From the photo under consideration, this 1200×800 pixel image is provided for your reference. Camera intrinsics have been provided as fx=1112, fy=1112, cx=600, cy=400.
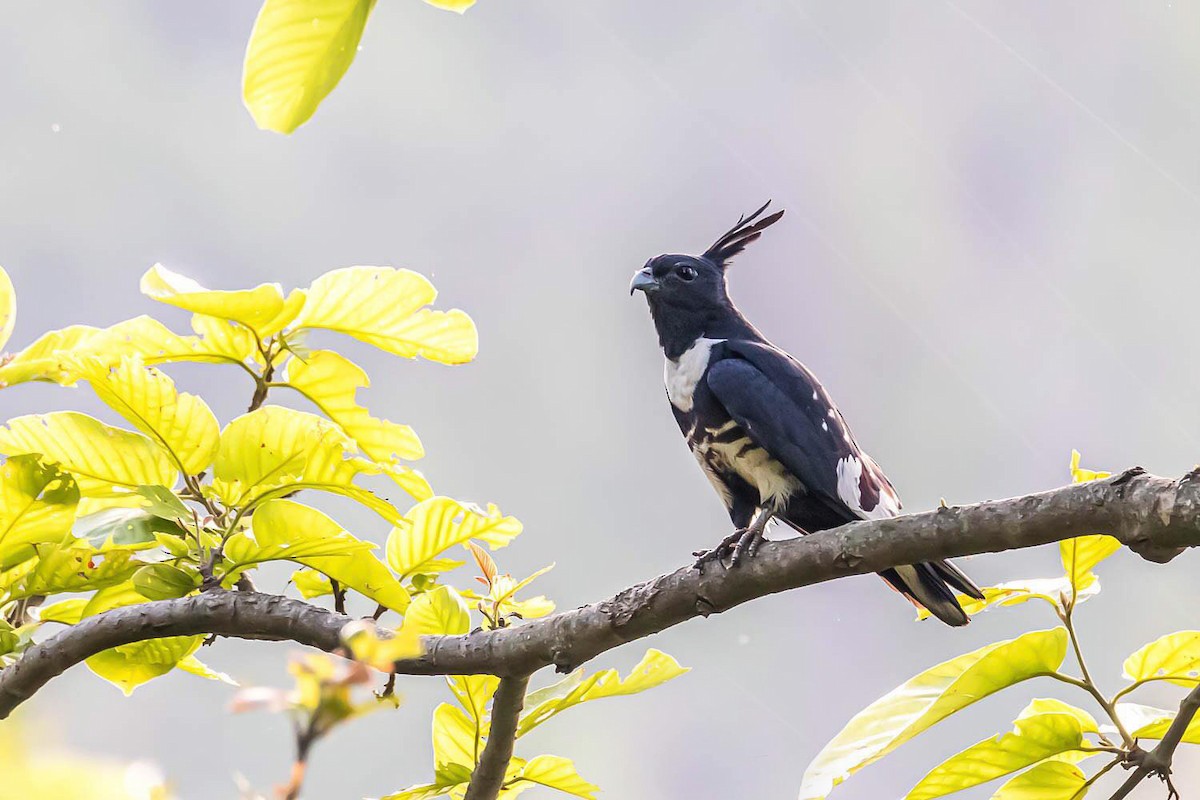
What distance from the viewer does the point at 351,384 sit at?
1.44 m

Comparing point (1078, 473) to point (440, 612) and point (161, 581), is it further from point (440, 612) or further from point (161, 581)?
point (161, 581)

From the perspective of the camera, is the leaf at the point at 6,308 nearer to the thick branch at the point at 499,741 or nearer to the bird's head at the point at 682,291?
the thick branch at the point at 499,741

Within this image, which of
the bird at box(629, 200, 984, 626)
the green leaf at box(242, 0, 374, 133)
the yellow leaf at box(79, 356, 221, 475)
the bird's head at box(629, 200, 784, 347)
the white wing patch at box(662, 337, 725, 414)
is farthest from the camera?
the bird's head at box(629, 200, 784, 347)

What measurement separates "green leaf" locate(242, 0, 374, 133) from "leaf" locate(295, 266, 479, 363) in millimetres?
732

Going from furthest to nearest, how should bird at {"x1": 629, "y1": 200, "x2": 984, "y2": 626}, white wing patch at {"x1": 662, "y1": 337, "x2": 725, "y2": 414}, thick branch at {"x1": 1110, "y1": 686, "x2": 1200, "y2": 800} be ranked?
1. white wing patch at {"x1": 662, "y1": 337, "x2": 725, "y2": 414}
2. bird at {"x1": 629, "y1": 200, "x2": 984, "y2": 626}
3. thick branch at {"x1": 1110, "y1": 686, "x2": 1200, "y2": 800}

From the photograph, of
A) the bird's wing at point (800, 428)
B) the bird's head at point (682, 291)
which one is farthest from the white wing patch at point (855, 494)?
the bird's head at point (682, 291)

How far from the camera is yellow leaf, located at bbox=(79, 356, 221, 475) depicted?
1.27 metres

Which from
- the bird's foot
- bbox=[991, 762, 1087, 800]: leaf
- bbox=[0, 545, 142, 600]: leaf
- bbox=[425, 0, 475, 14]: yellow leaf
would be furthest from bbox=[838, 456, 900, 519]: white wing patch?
bbox=[425, 0, 475, 14]: yellow leaf

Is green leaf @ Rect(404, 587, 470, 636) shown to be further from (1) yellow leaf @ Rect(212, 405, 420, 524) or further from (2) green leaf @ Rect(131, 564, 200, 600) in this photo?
(2) green leaf @ Rect(131, 564, 200, 600)

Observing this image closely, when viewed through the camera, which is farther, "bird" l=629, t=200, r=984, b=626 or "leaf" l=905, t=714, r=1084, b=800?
"bird" l=629, t=200, r=984, b=626

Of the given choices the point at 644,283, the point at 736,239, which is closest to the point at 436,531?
the point at 644,283

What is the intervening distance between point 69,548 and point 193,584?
0.47 ft

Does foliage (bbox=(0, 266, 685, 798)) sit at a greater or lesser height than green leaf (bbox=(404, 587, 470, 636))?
greater

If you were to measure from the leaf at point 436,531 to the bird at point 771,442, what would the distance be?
1.60 feet
